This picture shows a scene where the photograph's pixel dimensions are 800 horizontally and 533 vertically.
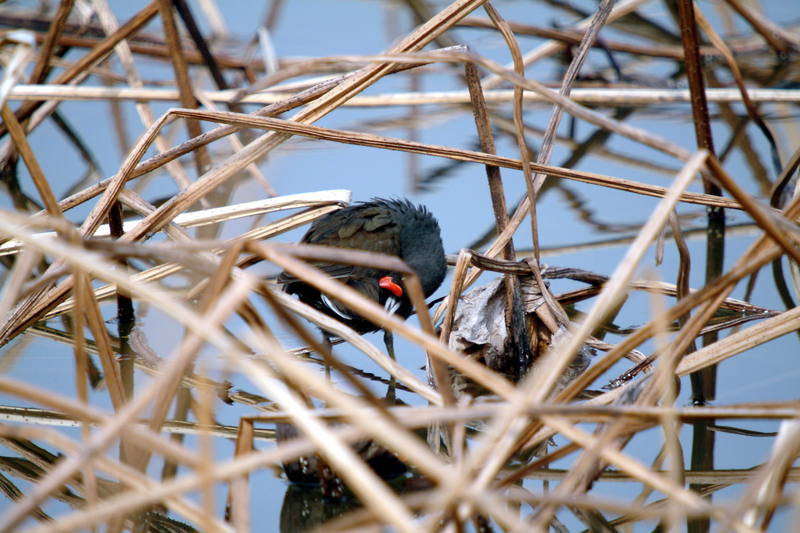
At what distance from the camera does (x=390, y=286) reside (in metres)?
4.07

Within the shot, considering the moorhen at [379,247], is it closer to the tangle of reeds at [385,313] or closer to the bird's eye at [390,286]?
the bird's eye at [390,286]

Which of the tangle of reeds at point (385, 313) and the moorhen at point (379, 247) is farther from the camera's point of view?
the moorhen at point (379, 247)

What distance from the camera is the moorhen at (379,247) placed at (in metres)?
4.02

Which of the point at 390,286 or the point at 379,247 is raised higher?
the point at 379,247

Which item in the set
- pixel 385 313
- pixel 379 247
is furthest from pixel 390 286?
pixel 385 313

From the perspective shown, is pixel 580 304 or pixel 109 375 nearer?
pixel 109 375

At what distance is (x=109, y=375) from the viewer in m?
2.61

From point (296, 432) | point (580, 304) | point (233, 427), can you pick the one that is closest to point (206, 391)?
point (296, 432)

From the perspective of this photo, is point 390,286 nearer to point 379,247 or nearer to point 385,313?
point 379,247

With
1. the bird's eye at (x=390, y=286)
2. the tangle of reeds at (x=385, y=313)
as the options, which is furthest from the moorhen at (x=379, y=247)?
the tangle of reeds at (x=385, y=313)

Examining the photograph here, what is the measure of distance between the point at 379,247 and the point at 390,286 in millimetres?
207

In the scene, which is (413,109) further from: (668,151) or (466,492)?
(466,492)

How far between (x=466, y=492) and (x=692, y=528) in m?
1.09

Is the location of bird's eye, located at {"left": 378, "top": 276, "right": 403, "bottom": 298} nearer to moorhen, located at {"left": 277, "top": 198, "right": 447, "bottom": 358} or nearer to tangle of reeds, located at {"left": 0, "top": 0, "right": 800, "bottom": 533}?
moorhen, located at {"left": 277, "top": 198, "right": 447, "bottom": 358}
